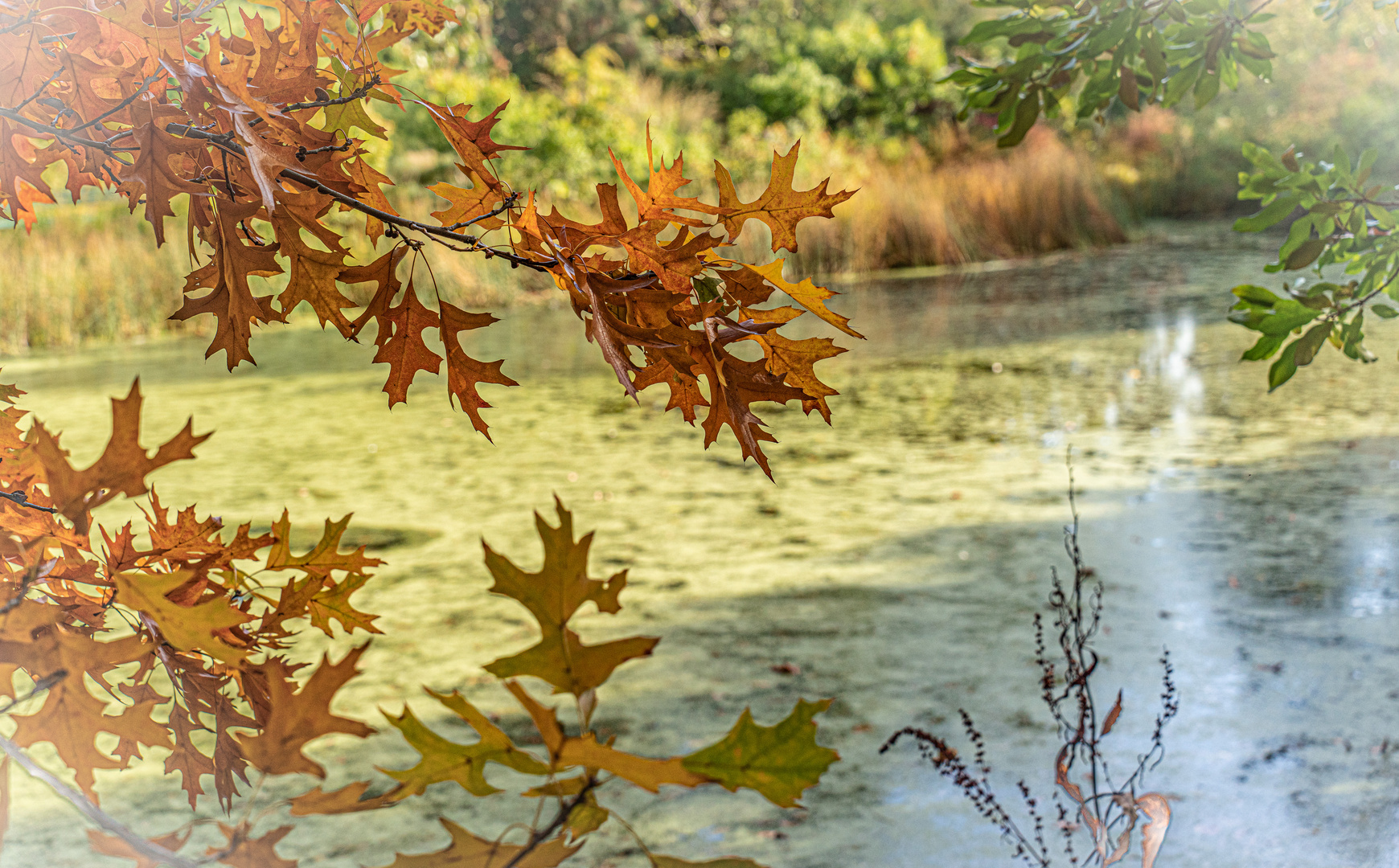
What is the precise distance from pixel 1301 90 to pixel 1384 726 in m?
11.5

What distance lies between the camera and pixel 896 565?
8.78 feet

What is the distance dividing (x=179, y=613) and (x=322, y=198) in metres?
0.25

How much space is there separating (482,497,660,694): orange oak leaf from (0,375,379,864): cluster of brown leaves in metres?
0.05

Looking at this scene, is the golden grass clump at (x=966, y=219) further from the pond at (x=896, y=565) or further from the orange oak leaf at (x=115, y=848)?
the orange oak leaf at (x=115, y=848)

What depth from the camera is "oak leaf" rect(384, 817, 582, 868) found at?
1.22 ft

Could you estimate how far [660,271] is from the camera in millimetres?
569

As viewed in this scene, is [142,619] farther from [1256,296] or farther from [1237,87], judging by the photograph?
[1237,87]

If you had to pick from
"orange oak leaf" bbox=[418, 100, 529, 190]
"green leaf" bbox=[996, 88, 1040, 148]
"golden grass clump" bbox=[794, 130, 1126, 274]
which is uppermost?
"golden grass clump" bbox=[794, 130, 1126, 274]

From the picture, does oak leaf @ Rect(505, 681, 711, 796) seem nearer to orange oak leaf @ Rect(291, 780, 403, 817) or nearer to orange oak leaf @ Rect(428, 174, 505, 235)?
→ orange oak leaf @ Rect(291, 780, 403, 817)

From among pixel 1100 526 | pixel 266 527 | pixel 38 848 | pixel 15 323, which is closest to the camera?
pixel 38 848

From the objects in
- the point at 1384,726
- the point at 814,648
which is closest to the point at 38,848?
the point at 814,648

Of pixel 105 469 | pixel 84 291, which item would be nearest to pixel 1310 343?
pixel 105 469

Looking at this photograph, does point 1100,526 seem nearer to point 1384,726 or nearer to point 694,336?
point 1384,726

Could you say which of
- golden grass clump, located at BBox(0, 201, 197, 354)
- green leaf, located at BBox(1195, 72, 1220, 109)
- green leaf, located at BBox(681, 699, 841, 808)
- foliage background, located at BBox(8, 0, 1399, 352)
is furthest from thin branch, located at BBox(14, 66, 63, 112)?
golden grass clump, located at BBox(0, 201, 197, 354)
